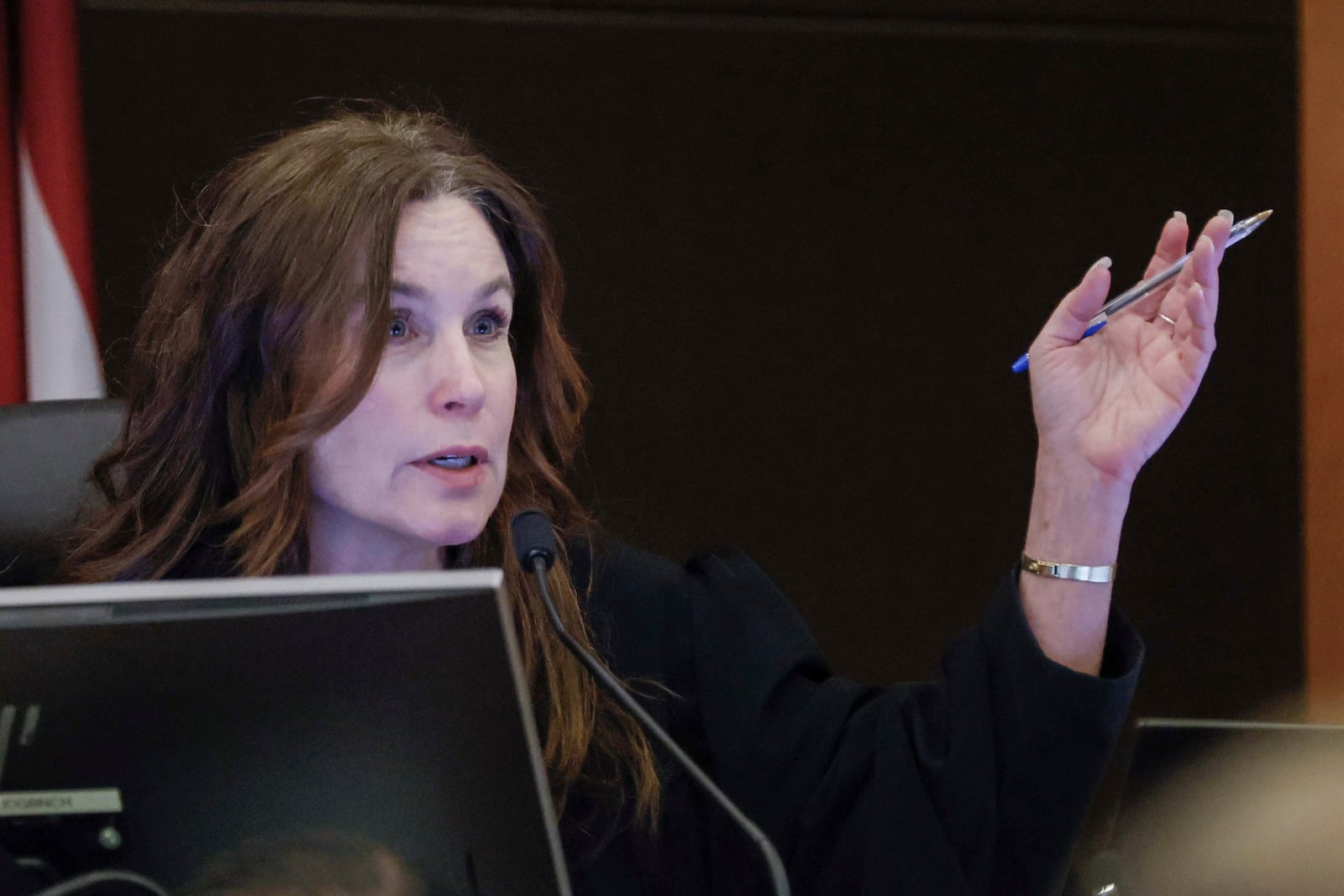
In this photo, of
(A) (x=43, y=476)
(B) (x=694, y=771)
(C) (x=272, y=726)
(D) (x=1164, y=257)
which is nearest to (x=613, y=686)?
(B) (x=694, y=771)

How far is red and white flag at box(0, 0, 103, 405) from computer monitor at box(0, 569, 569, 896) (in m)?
1.60

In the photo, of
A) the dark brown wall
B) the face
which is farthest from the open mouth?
the dark brown wall

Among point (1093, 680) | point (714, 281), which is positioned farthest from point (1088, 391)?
point (714, 281)

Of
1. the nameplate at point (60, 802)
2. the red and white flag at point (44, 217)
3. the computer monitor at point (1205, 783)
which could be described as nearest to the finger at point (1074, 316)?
the computer monitor at point (1205, 783)

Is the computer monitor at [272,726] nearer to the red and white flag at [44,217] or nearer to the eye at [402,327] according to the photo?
the eye at [402,327]

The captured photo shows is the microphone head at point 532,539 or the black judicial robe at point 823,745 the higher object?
the microphone head at point 532,539

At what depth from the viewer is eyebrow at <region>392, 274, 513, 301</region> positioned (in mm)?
1220

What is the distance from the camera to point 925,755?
114 cm

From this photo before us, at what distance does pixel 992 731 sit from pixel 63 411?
102 cm

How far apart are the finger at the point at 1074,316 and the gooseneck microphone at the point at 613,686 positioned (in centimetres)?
44

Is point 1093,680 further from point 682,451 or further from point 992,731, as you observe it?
point 682,451

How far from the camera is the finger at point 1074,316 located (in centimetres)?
112

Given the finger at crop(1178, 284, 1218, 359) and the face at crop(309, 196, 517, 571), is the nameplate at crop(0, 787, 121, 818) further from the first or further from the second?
the finger at crop(1178, 284, 1218, 359)

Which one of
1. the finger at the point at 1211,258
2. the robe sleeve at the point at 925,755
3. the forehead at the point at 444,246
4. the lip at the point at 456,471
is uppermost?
the forehead at the point at 444,246
